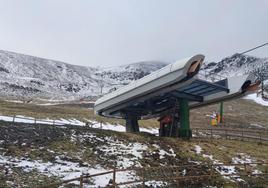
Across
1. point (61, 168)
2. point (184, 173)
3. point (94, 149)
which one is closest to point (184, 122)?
point (184, 173)

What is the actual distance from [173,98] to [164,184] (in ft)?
42.1

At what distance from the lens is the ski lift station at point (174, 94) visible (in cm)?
2400

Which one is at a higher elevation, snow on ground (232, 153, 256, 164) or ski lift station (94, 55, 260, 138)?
ski lift station (94, 55, 260, 138)

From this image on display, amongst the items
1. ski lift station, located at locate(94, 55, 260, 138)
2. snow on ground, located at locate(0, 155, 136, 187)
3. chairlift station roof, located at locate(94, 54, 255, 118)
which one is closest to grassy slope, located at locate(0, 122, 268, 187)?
snow on ground, located at locate(0, 155, 136, 187)

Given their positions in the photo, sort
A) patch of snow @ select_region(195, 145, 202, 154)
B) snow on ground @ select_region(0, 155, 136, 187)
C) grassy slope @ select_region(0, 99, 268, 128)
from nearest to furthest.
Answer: snow on ground @ select_region(0, 155, 136, 187)
patch of snow @ select_region(195, 145, 202, 154)
grassy slope @ select_region(0, 99, 268, 128)

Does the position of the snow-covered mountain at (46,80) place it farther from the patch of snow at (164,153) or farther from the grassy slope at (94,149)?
the patch of snow at (164,153)

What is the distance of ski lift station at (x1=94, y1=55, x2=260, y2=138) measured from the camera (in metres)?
24.0

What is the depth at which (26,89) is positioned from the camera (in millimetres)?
125312

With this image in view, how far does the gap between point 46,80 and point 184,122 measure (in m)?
130

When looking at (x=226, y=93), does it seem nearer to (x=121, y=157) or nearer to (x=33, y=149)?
(x=121, y=157)

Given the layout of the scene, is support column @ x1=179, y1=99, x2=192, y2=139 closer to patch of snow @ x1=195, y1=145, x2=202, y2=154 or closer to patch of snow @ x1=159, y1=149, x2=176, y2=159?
patch of snow @ x1=195, y1=145, x2=202, y2=154

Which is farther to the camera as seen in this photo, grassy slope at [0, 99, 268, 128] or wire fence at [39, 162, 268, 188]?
grassy slope at [0, 99, 268, 128]

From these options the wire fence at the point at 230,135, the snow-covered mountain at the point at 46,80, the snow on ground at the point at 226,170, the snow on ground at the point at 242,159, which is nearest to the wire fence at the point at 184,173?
the snow on ground at the point at 226,170

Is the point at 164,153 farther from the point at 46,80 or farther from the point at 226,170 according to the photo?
the point at 46,80
